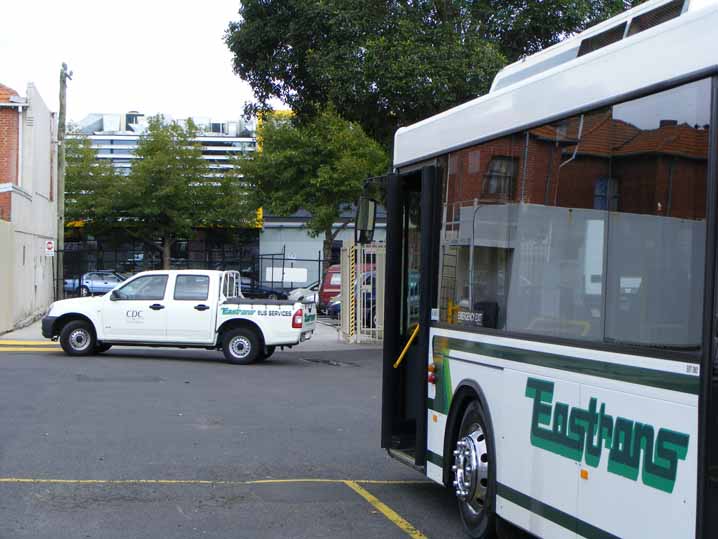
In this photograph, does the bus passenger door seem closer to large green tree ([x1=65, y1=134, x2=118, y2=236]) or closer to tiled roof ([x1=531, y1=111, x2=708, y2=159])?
tiled roof ([x1=531, y1=111, x2=708, y2=159])

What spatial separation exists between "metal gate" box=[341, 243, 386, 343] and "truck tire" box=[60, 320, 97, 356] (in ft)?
21.1

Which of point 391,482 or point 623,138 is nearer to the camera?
point 623,138

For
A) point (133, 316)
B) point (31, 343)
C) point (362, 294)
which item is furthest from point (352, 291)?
point (31, 343)

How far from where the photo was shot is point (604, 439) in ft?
16.7

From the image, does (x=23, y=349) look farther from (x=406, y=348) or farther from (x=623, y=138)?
(x=623, y=138)

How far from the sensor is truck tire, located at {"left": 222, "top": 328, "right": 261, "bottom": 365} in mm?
19625

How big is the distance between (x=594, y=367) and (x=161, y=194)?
1752 inches

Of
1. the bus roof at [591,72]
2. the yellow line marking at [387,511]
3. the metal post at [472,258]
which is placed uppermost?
the bus roof at [591,72]

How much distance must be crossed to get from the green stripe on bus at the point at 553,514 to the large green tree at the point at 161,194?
43.5 metres

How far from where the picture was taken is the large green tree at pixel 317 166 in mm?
42219

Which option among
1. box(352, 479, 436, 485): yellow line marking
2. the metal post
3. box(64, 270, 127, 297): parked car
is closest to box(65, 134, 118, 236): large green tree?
box(64, 270, 127, 297): parked car

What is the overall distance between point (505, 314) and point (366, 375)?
12021mm

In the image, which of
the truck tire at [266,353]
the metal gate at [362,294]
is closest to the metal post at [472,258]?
the truck tire at [266,353]

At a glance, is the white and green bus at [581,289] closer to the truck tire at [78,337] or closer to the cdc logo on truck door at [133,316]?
the cdc logo on truck door at [133,316]
